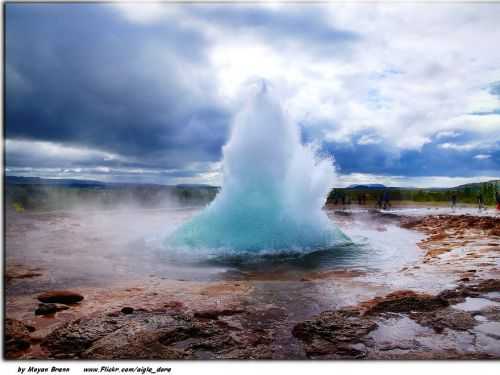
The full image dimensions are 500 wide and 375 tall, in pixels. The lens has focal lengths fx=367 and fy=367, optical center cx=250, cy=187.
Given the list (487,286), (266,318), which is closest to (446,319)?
(487,286)

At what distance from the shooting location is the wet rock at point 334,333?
3.21 m

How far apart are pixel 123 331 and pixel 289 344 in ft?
5.09

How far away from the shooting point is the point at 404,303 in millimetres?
4207

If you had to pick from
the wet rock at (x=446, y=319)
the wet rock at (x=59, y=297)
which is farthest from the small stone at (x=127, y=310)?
the wet rock at (x=446, y=319)

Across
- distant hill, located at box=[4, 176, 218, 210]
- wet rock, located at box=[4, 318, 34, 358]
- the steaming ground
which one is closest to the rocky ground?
wet rock, located at box=[4, 318, 34, 358]

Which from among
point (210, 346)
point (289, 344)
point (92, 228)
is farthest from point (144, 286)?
point (92, 228)

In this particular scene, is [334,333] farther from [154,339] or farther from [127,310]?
[127,310]

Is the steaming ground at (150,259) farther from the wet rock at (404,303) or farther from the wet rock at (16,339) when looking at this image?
the wet rock at (404,303)

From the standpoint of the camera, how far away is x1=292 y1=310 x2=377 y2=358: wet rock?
321cm

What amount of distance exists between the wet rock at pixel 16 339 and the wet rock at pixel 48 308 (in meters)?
0.27

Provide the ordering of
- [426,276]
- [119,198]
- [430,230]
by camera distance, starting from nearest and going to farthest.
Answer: [426,276]
[430,230]
[119,198]

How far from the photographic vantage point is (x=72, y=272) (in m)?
5.97

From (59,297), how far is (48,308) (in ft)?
1.67

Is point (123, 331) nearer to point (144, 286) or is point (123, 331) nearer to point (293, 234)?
point (144, 286)
